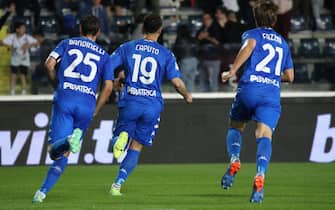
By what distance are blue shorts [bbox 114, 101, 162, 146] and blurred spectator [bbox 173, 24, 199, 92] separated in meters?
5.85

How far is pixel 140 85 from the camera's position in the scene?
12516mm

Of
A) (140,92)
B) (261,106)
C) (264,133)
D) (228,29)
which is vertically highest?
(261,106)

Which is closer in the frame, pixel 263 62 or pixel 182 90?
pixel 263 62

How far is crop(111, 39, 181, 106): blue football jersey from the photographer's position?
40.9 feet

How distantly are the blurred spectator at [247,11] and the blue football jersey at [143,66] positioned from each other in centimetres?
717

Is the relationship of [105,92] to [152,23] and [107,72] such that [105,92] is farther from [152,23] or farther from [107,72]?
[152,23]

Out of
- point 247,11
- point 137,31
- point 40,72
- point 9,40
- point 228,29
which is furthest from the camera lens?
point 247,11

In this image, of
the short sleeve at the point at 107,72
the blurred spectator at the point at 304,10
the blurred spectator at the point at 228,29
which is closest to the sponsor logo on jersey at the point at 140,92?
the short sleeve at the point at 107,72

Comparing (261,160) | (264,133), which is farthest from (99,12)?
(261,160)

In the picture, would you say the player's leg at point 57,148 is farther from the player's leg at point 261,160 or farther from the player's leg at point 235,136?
the player's leg at point 261,160

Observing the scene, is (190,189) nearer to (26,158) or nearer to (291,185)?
(291,185)

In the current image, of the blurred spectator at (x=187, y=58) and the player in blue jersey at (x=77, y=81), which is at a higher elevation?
the player in blue jersey at (x=77, y=81)

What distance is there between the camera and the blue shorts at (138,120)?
12.5 metres

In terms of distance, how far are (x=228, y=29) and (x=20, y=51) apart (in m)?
3.67
